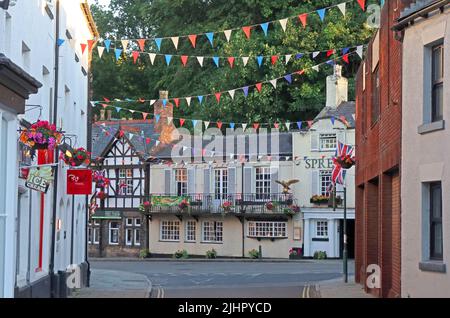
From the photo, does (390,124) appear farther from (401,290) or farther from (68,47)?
(68,47)

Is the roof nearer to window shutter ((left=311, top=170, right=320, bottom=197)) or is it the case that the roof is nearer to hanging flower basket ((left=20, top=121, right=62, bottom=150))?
window shutter ((left=311, top=170, right=320, bottom=197))

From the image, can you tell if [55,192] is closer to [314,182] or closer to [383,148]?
[383,148]

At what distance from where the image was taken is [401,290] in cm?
1650

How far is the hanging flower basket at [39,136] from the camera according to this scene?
53.7 feet

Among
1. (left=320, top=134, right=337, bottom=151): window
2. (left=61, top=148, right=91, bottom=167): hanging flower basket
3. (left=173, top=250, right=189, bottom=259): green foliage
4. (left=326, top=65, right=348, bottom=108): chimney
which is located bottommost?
(left=173, top=250, right=189, bottom=259): green foliage

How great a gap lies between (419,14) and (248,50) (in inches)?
1333

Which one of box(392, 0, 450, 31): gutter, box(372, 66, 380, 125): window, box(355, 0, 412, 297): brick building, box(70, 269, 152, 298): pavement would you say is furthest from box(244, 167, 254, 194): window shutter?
box(392, 0, 450, 31): gutter

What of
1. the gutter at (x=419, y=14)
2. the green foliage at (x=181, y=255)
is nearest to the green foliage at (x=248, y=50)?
the green foliage at (x=181, y=255)

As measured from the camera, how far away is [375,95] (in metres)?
22.3

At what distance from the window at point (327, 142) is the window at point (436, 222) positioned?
34853mm

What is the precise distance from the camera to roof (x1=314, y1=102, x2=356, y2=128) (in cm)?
4909

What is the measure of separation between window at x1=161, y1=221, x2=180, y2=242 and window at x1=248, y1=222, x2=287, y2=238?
5.11m

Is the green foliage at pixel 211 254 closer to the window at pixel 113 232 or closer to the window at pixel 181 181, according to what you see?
the window at pixel 181 181

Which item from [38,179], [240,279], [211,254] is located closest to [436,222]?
[38,179]
